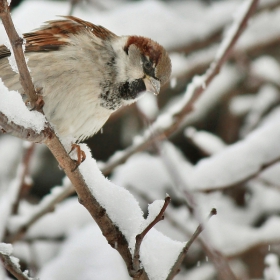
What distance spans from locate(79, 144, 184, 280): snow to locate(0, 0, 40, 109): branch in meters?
0.36

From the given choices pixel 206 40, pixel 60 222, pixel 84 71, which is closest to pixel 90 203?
pixel 84 71

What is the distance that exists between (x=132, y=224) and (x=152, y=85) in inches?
36.3

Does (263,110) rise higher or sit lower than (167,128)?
lower

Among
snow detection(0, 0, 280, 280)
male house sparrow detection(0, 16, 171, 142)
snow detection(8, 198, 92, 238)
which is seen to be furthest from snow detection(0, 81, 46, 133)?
snow detection(8, 198, 92, 238)

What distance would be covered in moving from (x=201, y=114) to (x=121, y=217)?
9.51 ft

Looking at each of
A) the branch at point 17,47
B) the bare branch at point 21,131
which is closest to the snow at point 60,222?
the bare branch at point 21,131

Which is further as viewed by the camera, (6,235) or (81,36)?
(6,235)

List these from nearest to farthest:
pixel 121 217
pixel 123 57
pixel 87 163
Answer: pixel 121 217
pixel 87 163
pixel 123 57

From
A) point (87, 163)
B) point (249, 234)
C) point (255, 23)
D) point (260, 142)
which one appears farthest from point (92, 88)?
point (255, 23)

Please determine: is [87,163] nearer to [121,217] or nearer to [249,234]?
[121,217]

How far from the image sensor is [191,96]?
255 cm

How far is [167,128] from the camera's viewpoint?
8.72ft

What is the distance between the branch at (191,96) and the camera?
239 cm

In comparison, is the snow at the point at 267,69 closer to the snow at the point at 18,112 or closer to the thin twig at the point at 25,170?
the thin twig at the point at 25,170
